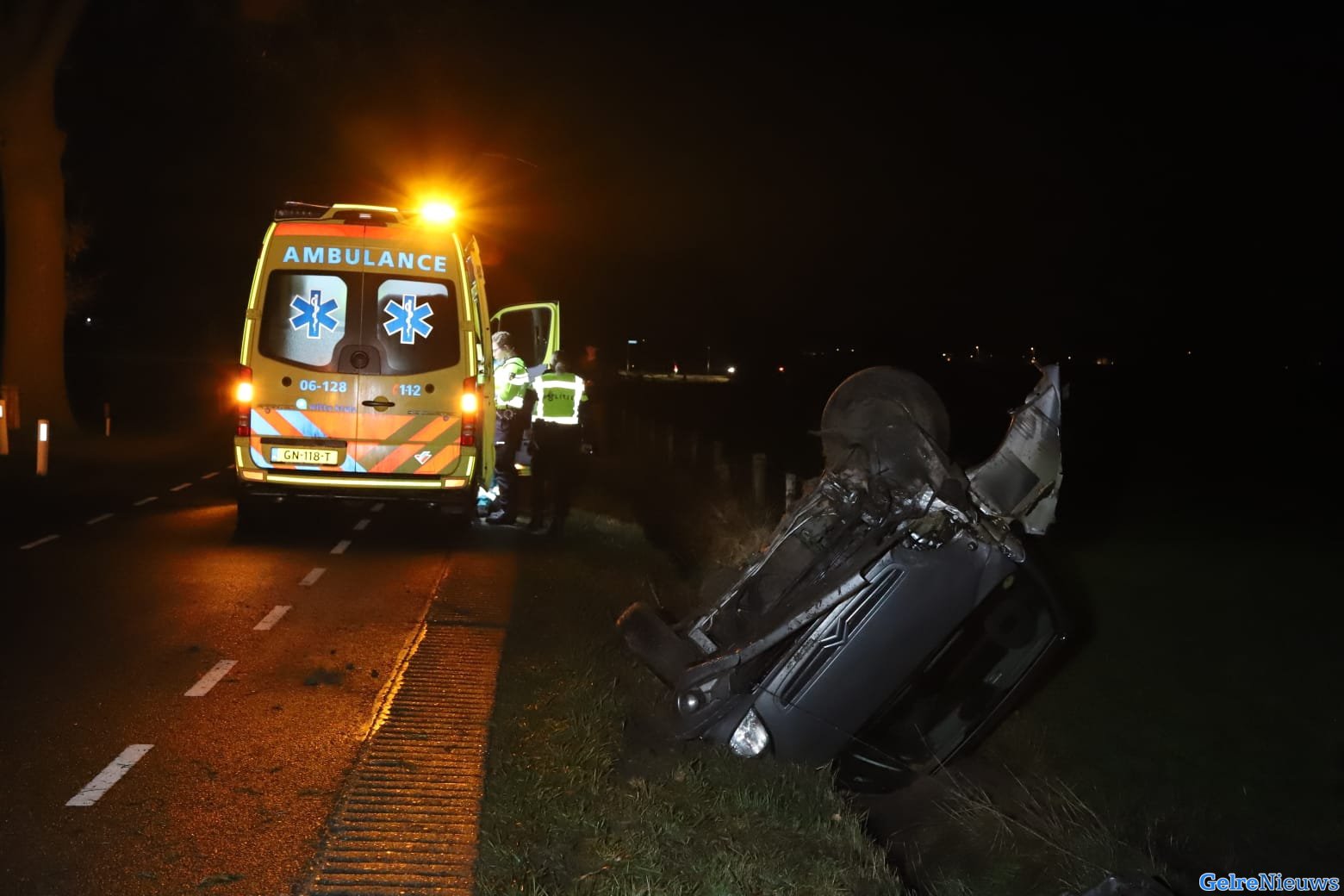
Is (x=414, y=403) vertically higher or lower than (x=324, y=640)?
higher

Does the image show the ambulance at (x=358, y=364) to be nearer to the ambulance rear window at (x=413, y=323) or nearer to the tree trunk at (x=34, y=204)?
the ambulance rear window at (x=413, y=323)

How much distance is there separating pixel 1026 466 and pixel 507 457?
10.3 meters

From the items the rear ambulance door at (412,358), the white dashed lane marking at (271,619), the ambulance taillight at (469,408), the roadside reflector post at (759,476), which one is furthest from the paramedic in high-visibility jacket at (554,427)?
the white dashed lane marking at (271,619)

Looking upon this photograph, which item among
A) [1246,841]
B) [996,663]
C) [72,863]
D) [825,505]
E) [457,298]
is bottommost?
[1246,841]

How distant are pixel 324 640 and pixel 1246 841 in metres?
5.45

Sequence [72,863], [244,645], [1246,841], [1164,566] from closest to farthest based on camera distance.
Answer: [72,863] < [1246,841] < [244,645] < [1164,566]

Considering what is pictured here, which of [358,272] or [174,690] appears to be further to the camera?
[358,272]

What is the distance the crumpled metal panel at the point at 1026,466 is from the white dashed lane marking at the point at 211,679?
4.23 m

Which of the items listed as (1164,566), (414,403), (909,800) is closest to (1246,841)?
(909,800)

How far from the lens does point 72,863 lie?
17.0 feet

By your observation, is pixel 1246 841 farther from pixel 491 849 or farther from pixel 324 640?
pixel 324 640

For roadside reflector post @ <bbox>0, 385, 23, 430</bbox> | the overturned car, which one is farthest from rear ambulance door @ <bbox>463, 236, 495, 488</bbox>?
roadside reflector post @ <bbox>0, 385, 23, 430</bbox>

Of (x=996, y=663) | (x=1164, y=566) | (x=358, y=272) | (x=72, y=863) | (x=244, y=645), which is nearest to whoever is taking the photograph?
(x=72, y=863)

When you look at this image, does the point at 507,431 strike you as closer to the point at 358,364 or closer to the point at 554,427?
the point at 554,427
